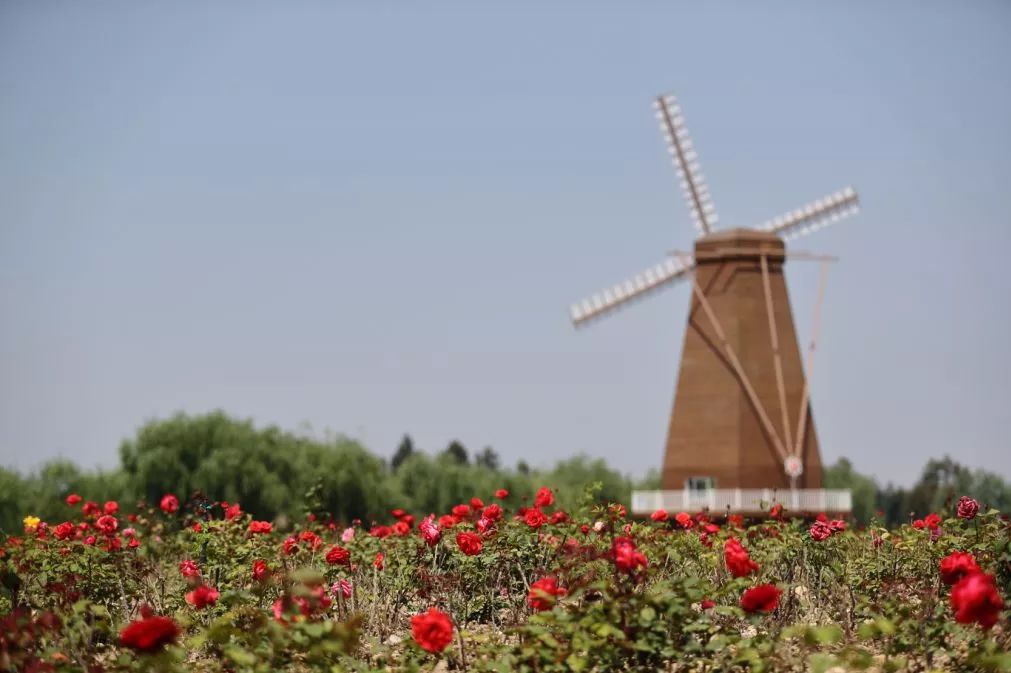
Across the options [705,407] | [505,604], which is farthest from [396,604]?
[705,407]

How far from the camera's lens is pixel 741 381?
99.5 ft

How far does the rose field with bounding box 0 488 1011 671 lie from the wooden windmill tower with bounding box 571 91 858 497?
18.6 metres

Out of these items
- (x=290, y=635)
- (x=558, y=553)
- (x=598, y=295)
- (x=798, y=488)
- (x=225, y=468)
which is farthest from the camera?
(x=225, y=468)

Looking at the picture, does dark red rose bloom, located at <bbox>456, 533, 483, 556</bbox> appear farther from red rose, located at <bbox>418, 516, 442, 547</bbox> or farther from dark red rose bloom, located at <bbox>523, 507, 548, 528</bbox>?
dark red rose bloom, located at <bbox>523, 507, 548, 528</bbox>

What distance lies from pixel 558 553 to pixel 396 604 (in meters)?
1.17

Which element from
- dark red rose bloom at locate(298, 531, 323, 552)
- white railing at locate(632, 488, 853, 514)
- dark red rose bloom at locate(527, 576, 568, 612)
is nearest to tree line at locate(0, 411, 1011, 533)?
white railing at locate(632, 488, 853, 514)

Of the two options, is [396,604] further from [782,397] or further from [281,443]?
[281,443]

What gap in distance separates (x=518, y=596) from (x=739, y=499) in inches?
839

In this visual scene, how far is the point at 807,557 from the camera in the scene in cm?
953

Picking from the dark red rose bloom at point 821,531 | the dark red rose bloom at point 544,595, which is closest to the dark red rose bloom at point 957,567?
the dark red rose bloom at point 544,595

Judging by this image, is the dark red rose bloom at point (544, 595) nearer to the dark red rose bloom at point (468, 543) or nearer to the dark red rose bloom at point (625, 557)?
the dark red rose bloom at point (625, 557)

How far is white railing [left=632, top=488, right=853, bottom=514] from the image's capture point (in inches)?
1170

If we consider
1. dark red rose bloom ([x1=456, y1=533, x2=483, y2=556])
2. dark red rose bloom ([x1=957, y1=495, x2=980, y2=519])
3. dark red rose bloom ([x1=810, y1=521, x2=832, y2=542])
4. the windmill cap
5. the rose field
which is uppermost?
the windmill cap

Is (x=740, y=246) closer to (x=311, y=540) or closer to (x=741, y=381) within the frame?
(x=741, y=381)
